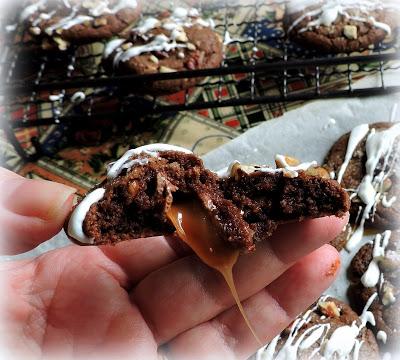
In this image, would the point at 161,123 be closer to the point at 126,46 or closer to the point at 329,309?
the point at 126,46

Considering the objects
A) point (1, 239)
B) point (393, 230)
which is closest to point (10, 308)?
point (1, 239)

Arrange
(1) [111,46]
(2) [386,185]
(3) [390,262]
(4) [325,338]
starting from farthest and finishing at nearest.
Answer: (1) [111,46]
(2) [386,185]
(3) [390,262]
(4) [325,338]

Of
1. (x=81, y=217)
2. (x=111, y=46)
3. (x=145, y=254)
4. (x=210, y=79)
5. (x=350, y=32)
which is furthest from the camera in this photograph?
(x=210, y=79)

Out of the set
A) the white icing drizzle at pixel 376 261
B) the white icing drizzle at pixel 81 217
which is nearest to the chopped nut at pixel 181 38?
the white icing drizzle at pixel 376 261

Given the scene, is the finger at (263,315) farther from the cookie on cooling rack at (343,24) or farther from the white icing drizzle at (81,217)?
the cookie on cooling rack at (343,24)

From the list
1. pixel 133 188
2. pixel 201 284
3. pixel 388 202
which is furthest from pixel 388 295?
pixel 133 188

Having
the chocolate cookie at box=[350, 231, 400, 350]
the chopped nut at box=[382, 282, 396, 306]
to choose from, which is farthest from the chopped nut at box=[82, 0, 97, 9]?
the chopped nut at box=[382, 282, 396, 306]
